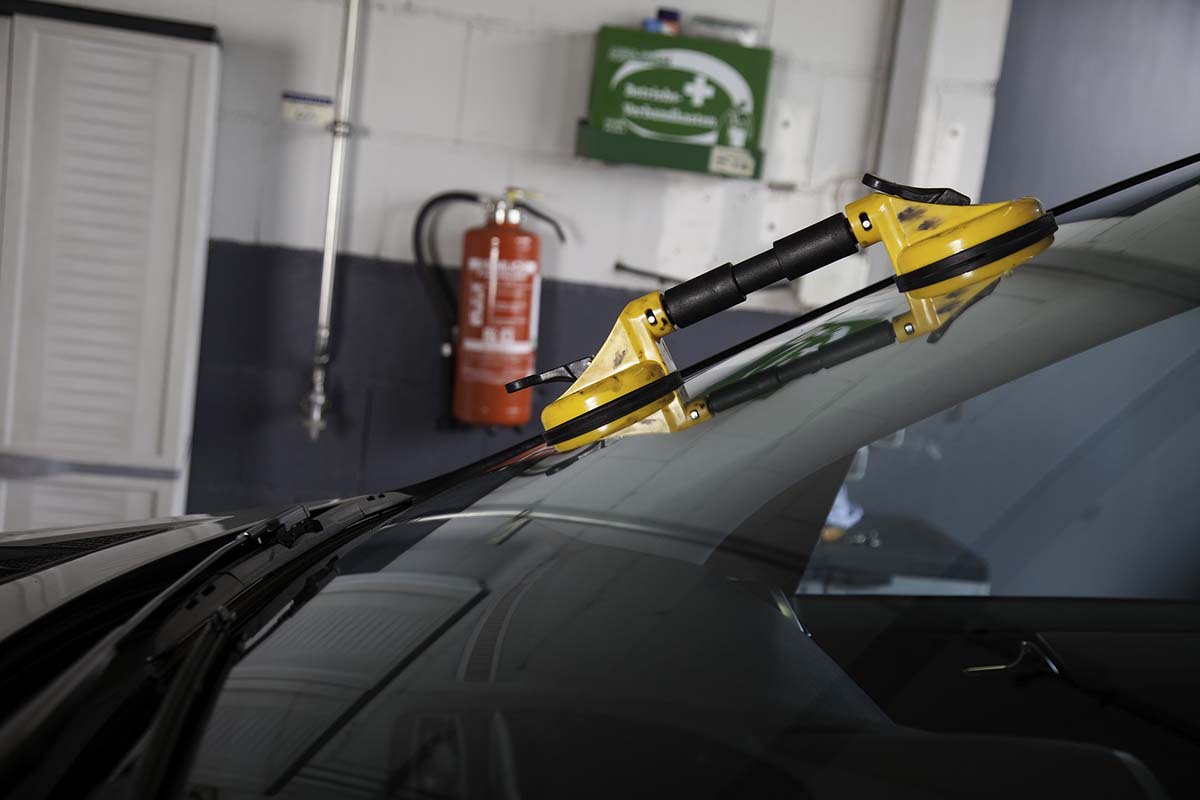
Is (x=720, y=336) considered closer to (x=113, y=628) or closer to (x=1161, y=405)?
(x=1161, y=405)

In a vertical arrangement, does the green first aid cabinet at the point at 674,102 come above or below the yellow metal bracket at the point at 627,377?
above

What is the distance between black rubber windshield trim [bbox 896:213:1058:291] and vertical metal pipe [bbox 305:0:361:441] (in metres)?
2.31

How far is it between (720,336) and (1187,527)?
2116 millimetres

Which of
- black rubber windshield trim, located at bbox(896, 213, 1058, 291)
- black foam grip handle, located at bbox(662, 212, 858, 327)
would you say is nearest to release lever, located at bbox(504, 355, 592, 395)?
black foam grip handle, located at bbox(662, 212, 858, 327)

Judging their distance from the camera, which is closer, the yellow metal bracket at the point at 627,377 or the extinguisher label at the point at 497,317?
the yellow metal bracket at the point at 627,377

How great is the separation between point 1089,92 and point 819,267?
2773 mm

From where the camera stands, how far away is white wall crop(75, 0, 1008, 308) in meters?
2.93

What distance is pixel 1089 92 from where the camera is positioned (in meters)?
3.16

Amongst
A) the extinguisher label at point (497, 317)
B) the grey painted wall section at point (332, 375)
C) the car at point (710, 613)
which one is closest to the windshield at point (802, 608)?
the car at point (710, 613)

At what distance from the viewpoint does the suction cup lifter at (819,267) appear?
2.88ft

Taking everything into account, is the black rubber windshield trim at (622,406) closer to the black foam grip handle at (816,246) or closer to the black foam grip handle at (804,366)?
the black foam grip handle at (804,366)

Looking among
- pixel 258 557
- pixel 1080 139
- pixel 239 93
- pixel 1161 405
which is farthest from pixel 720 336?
pixel 258 557

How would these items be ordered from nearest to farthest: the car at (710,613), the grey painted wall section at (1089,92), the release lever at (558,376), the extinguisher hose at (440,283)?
the car at (710,613)
the release lever at (558,376)
the extinguisher hose at (440,283)
the grey painted wall section at (1089,92)

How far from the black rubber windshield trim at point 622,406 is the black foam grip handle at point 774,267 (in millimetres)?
62
